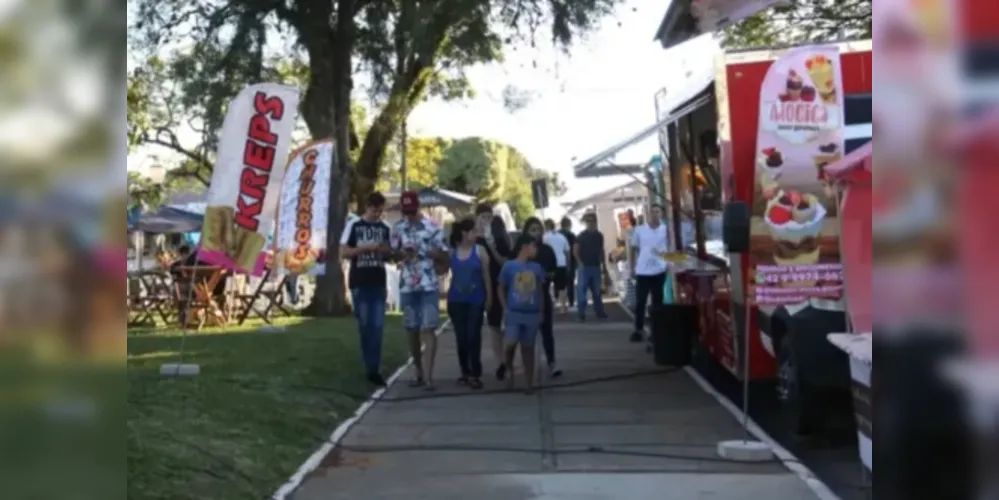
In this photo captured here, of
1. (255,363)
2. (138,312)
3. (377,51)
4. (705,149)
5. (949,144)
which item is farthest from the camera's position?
(377,51)

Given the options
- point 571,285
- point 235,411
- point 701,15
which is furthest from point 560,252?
point 701,15

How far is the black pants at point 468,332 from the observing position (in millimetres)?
11984

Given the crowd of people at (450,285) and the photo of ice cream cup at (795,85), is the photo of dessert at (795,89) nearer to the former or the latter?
the photo of ice cream cup at (795,85)

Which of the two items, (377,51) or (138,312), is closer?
(138,312)

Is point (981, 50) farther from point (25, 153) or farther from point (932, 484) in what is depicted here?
point (25, 153)

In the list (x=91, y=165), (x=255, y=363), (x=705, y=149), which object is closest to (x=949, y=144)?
(x=91, y=165)

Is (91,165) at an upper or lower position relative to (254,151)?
lower

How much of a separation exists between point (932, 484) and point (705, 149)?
32.4ft

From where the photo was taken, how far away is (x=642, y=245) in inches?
615

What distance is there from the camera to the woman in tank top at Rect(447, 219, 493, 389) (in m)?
11.9

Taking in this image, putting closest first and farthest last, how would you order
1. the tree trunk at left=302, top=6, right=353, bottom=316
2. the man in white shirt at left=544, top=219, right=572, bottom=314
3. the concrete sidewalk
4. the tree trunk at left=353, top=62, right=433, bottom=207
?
the concrete sidewalk
the man in white shirt at left=544, top=219, right=572, bottom=314
the tree trunk at left=302, top=6, right=353, bottom=316
the tree trunk at left=353, top=62, right=433, bottom=207

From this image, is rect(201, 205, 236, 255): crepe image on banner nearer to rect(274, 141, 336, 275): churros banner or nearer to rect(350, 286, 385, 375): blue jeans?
rect(350, 286, 385, 375): blue jeans

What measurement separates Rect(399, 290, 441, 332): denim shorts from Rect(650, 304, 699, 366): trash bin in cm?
270

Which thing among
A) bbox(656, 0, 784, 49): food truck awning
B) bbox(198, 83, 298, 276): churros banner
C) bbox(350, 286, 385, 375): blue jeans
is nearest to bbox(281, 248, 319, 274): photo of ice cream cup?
bbox(198, 83, 298, 276): churros banner
